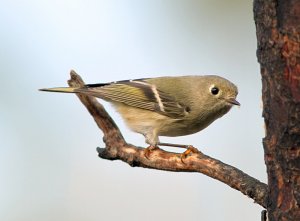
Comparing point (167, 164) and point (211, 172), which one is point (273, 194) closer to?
point (211, 172)

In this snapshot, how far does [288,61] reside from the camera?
5.34ft

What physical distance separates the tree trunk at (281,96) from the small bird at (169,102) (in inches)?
85.4

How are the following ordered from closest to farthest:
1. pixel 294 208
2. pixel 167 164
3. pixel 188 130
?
1. pixel 294 208
2. pixel 167 164
3. pixel 188 130

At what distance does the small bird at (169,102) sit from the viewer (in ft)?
13.4

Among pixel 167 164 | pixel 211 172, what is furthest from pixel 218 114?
→ pixel 211 172

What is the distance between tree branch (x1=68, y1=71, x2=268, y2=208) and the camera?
7.25 ft

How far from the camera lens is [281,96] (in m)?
1.67

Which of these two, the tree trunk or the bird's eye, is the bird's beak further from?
the tree trunk

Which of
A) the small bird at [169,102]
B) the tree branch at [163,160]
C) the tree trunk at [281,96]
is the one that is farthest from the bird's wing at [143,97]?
the tree trunk at [281,96]

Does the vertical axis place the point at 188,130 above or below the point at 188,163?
above

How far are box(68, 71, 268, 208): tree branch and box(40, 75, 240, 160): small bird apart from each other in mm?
825

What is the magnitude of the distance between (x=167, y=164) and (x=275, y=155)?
1076mm

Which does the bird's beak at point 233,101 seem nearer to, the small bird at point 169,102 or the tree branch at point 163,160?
the small bird at point 169,102

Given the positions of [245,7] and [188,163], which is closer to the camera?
[188,163]
